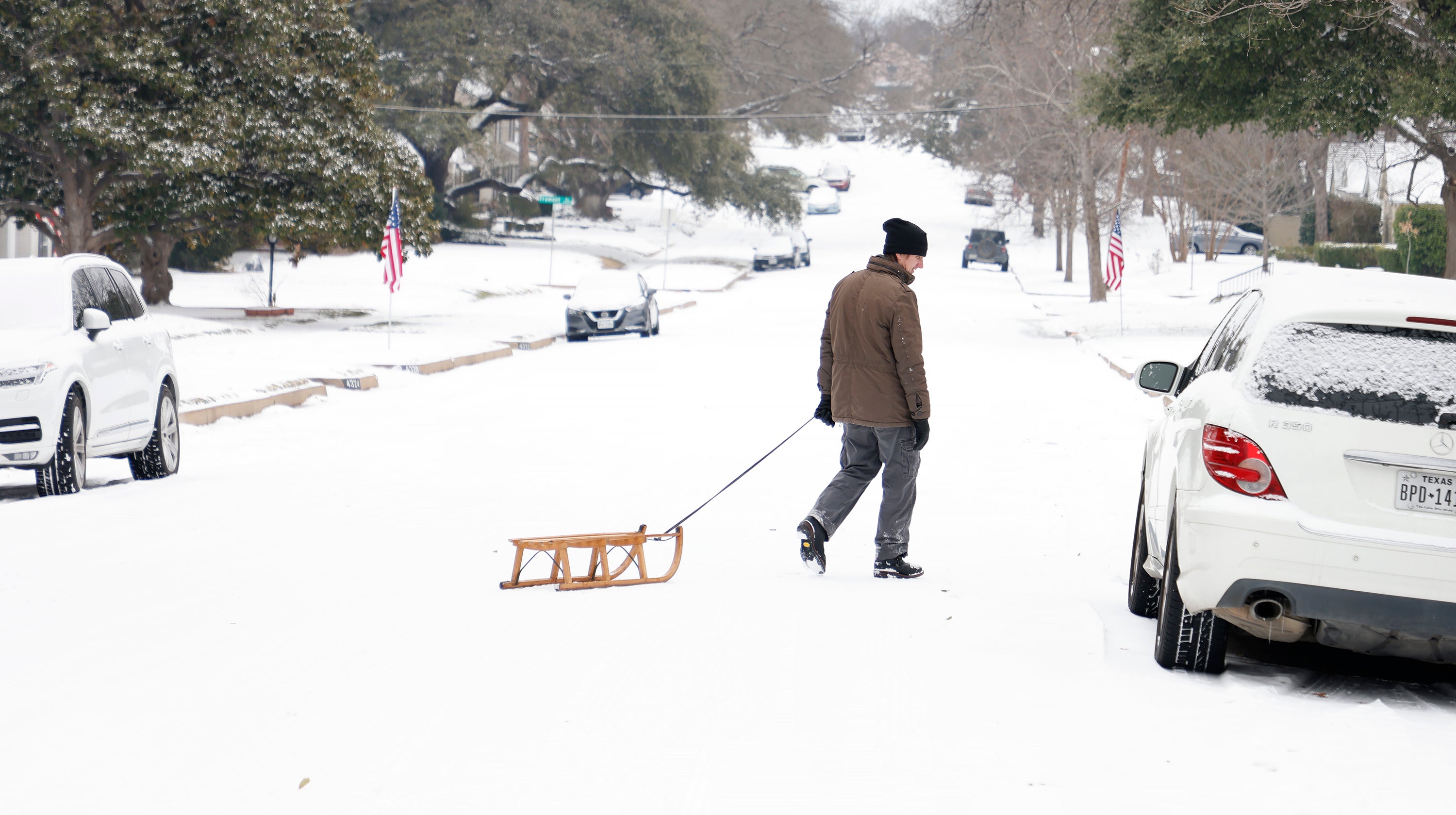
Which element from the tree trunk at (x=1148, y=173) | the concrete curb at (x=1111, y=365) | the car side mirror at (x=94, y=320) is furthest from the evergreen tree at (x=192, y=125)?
the tree trunk at (x=1148, y=173)

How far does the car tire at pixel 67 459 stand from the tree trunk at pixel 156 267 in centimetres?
2290

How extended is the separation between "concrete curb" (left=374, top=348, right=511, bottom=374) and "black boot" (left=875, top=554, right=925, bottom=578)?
1532 cm

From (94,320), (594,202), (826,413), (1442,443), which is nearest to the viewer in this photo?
(1442,443)

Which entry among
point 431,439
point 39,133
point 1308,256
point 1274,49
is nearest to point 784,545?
point 431,439

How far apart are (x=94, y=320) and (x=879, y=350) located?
20.9 ft

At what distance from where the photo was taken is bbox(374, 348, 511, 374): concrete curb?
2252 centimetres

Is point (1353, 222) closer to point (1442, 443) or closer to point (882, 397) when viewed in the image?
point (882, 397)

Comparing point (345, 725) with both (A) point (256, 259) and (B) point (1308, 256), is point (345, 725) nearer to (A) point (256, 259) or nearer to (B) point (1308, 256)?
(A) point (256, 259)

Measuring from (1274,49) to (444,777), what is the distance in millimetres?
23133

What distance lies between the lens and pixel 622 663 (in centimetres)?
617

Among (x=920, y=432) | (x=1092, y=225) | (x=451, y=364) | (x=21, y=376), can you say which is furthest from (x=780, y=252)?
(x=920, y=432)

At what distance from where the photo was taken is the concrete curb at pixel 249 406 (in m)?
16.0

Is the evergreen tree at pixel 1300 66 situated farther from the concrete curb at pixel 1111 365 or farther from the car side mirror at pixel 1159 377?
the car side mirror at pixel 1159 377

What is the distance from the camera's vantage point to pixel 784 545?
9312mm
